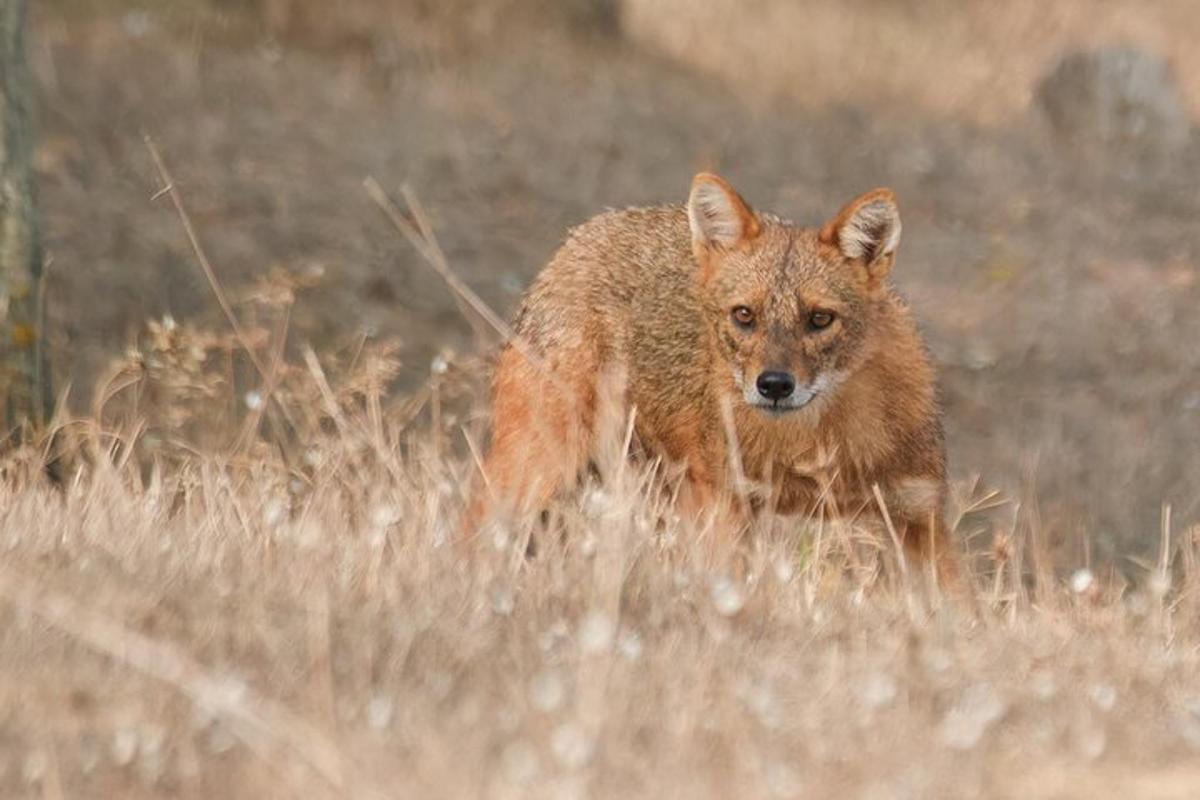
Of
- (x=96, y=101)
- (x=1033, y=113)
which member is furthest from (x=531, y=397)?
(x=1033, y=113)

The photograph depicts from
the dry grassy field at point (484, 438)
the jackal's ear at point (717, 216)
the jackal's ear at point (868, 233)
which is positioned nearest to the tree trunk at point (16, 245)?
the dry grassy field at point (484, 438)

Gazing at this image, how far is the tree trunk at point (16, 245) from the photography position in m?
7.59

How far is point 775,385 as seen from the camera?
258 inches

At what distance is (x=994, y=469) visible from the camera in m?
11.2

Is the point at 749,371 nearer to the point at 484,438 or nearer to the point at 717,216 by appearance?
the point at 717,216

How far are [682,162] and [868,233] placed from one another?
26.9 ft

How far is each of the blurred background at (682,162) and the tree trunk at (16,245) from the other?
298cm

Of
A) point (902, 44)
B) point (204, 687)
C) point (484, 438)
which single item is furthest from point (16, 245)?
point (902, 44)

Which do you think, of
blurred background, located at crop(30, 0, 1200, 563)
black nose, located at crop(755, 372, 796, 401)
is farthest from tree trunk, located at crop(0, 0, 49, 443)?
blurred background, located at crop(30, 0, 1200, 563)

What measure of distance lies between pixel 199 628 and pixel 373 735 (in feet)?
2.05

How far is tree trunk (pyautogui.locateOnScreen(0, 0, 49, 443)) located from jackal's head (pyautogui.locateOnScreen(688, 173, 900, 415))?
8.58 ft

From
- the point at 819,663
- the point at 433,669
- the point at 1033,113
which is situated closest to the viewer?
the point at 433,669

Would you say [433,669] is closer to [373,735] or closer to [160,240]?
[373,735]

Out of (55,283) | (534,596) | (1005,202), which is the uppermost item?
(534,596)
